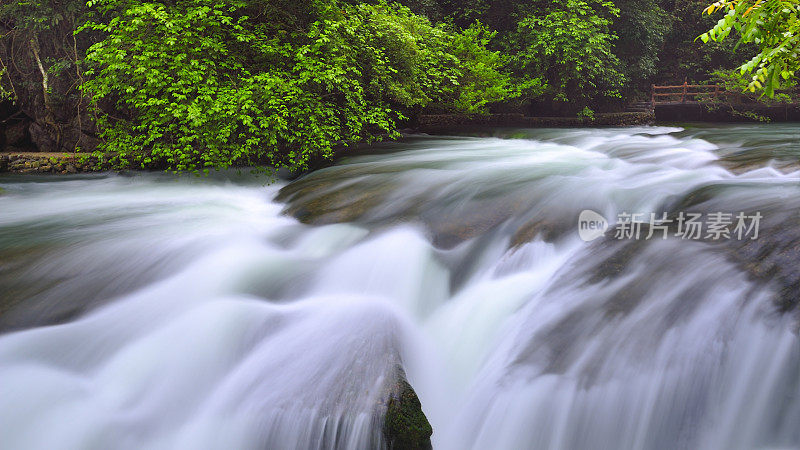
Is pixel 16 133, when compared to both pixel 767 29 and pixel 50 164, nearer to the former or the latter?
pixel 50 164

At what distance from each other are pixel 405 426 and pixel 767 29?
272cm

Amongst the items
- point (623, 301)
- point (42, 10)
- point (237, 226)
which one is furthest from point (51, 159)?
point (623, 301)

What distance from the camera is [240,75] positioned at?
301 inches

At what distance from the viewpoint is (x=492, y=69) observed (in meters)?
12.8

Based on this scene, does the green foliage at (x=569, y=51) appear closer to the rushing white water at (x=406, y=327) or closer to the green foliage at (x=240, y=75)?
the green foliage at (x=240, y=75)

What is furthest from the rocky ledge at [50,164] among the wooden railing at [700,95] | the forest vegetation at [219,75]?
the wooden railing at [700,95]

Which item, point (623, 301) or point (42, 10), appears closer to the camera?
point (623, 301)

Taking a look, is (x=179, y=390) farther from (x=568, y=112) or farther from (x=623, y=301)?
(x=568, y=112)

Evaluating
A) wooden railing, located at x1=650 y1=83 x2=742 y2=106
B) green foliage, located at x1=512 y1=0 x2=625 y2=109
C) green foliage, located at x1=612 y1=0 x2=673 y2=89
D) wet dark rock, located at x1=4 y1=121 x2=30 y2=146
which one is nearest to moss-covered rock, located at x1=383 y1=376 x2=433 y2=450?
wet dark rock, located at x1=4 y1=121 x2=30 y2=146

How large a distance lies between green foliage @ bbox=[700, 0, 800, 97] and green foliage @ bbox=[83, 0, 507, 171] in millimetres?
5319

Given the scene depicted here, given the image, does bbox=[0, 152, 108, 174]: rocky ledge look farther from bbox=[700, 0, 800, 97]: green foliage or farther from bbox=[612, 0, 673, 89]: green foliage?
bbox=[612, 0, 673, 89]: green foliage

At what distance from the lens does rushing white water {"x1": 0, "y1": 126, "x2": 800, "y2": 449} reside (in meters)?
2.71

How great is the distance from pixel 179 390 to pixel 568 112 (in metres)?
14.4

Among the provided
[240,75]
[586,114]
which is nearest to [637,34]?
[586,114]
